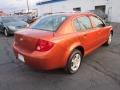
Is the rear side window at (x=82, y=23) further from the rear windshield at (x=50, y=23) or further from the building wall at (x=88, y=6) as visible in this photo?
the building wall at (x=88, y=6)

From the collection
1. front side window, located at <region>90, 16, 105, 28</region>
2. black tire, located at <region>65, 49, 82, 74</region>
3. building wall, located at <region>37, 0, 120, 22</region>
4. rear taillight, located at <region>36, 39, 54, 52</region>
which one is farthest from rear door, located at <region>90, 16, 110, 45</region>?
building wall, located at <region>37, 0, 120, 22</region>

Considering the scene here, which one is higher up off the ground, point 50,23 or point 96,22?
point 50,23

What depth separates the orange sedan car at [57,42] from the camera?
409 cm

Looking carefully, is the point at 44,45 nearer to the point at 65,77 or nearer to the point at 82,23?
the point at 65,77

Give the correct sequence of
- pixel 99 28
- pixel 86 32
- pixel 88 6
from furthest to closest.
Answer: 1. pixel 88 6
2. pixel 99 28
3. pixel 86 32

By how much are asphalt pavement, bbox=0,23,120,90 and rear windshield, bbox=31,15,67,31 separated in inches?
46.7

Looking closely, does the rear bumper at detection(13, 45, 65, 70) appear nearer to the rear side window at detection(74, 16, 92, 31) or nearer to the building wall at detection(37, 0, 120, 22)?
the rear side window at detection(74, 16, 92, 31)

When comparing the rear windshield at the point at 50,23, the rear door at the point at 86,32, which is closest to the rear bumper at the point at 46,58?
the rear windshield at the point at 50,23

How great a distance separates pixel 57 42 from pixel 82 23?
53.8 inches

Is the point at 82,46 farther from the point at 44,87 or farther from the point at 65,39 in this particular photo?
the point at 44,87

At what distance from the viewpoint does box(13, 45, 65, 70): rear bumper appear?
405 centimetres

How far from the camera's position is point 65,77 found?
15.0 feet

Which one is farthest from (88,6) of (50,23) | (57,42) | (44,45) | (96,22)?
(44,45)

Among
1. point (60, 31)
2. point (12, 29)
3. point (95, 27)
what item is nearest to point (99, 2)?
point (12, 29)
